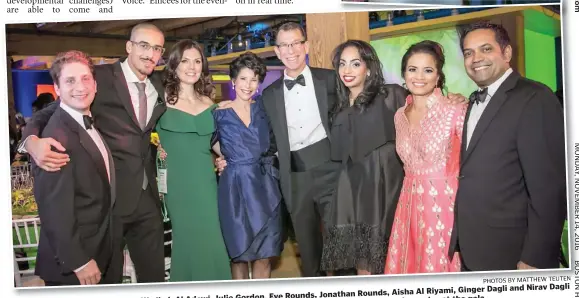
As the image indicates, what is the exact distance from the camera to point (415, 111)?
3.08 m

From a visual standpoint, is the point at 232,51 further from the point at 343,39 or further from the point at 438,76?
the point at 438,76

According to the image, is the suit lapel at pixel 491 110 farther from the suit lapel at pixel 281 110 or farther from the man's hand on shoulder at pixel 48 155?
the man's hand on shoulder at pixel 48 155

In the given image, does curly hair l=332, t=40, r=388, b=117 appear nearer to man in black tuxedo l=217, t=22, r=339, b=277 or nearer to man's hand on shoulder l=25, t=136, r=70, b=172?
man in black tuxedo l=217, t=22, r=339, b=277

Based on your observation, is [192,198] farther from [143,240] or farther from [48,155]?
[48,155]

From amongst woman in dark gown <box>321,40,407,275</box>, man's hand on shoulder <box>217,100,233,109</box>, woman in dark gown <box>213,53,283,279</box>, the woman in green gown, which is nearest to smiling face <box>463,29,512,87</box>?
woman in dark gown <box>321,40,407,275</box>

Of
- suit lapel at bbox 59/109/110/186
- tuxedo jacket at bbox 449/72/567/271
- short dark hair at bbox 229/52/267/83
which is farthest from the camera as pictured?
short dark hair at bbox 229/52/267/83

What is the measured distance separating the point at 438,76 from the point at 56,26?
208 centimetres

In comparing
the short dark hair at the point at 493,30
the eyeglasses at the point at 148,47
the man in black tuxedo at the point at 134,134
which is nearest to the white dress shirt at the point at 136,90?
the man in black tuxedo at the point at 134,134

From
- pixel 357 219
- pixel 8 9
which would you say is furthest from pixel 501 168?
pixel 8 9

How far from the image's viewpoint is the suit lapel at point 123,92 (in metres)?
3.09

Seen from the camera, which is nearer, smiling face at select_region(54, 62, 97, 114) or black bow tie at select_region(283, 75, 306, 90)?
smiling face at select_region(54, 62, 97, 114)

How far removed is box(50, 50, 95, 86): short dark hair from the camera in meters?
3.07

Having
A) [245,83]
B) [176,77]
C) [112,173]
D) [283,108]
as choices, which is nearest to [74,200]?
[112,173]

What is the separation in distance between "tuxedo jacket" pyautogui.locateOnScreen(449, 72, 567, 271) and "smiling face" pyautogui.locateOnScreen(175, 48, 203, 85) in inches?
57.6
